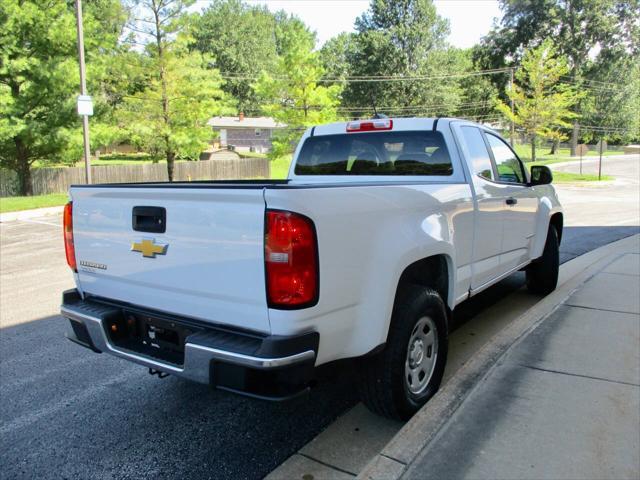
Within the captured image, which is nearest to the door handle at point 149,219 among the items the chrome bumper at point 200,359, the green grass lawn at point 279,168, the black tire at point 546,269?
the chrome bumper at point 200,359

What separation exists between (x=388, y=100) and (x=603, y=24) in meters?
24.5

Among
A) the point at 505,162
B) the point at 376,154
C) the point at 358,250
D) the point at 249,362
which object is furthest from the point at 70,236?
the point at 505,162

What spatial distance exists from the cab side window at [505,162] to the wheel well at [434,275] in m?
1.53

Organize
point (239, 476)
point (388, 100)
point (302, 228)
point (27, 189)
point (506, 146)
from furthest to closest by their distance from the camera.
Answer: point (388, 100), point (27, 189), point (506, 146), point (239, 476), point (302, 228)

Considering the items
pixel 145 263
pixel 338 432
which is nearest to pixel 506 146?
pixel 338 432

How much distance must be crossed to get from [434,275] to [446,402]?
85 cm

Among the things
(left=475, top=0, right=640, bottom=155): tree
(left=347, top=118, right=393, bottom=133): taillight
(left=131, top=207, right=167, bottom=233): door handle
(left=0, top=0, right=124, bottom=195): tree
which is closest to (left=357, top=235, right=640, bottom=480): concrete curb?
(left=131, top=207, right=167, bottom=233): door handle

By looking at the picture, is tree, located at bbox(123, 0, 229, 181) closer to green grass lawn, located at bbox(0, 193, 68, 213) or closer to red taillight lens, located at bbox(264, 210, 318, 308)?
green grass lawn, located at bbox(0, 193, 68, 213)

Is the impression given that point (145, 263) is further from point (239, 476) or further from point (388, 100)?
point (388, 100)

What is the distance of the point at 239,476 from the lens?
2785 millimetres

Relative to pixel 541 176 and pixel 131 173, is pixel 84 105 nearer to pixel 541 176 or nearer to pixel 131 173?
pixel 131 173

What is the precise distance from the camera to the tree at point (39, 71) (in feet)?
59.3

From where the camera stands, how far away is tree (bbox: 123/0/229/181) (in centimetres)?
2308

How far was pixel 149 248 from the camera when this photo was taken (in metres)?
2.79
